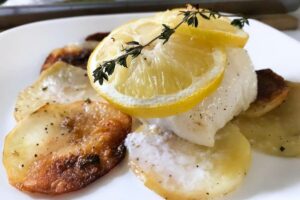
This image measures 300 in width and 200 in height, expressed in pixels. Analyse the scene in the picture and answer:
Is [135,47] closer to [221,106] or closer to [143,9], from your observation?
[221,106]

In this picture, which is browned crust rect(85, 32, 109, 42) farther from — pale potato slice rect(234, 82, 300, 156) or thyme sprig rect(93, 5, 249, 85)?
pale potato slice rect(234, 82, 300, 156)

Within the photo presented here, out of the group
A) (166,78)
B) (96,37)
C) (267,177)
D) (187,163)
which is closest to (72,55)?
(96,37)

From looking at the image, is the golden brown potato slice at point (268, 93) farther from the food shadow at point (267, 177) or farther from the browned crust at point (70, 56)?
the browned crust at point (70, 56)

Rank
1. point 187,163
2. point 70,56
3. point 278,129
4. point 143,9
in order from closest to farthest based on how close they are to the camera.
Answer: point 187,163 < point 278,129 < point 70,56 < point 143,9

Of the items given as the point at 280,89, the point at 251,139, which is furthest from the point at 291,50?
the point at 251,139

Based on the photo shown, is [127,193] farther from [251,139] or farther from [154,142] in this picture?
[251,139]

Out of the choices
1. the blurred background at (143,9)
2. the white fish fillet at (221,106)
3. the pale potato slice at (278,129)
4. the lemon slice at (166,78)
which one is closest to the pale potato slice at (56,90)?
the lemon slice at (166,78)
